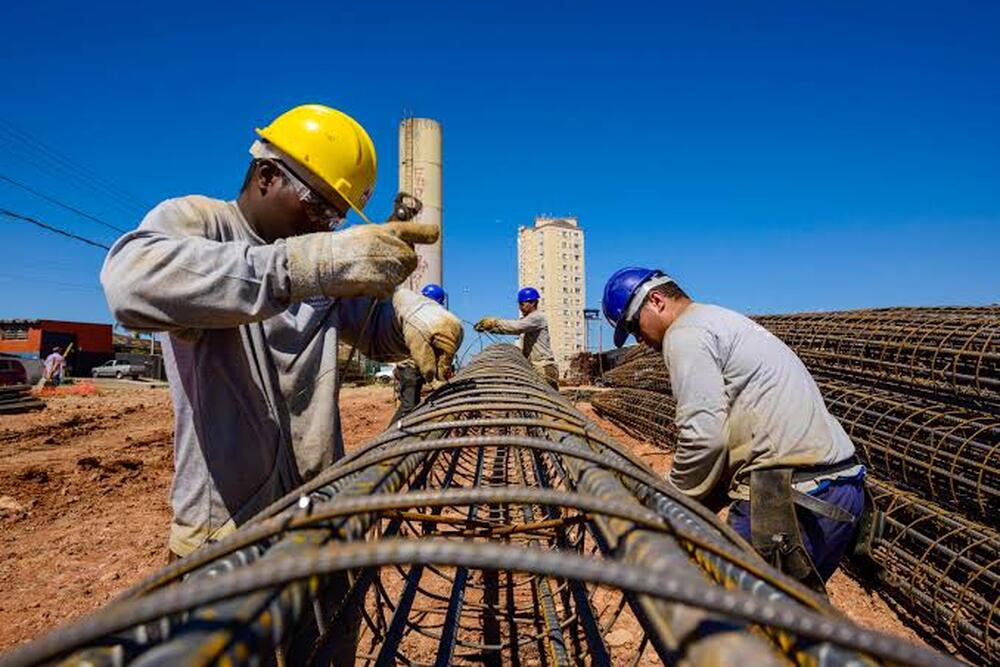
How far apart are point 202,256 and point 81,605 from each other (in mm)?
3735

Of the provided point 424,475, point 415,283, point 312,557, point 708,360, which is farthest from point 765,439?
point 415,283

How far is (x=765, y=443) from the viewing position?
281 centimetres

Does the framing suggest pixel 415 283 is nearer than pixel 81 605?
No

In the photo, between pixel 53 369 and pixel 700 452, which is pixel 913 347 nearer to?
pixel 700 452

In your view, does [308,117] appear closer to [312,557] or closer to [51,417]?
[312,557]

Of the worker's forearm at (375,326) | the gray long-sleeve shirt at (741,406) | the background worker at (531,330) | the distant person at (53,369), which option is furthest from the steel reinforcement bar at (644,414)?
the distant person at (53,369)

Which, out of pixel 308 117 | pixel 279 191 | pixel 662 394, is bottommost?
pixel 662 394

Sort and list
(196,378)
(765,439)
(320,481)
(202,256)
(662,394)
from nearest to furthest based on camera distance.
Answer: (320,481), (202,256), (196,378), (765,439), (662,394)

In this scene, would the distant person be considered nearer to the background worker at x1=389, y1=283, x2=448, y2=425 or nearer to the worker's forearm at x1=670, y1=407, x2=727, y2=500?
the background worker at x1=389, y1=283, x2=448, y2=425

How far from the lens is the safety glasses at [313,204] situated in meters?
1.89

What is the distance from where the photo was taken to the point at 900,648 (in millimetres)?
476

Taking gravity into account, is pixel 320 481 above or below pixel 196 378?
below

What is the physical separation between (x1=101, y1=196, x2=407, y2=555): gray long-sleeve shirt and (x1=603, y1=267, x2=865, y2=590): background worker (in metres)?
1.68

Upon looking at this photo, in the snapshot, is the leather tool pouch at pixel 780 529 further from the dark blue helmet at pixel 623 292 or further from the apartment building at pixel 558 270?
the apartment building at pixel 558 270
